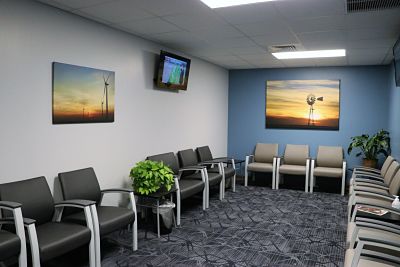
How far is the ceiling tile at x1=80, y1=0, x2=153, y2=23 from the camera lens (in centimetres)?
276

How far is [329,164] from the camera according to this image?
18.5 feet

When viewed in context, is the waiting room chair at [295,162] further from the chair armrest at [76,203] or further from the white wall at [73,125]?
the chair armrest at [76,203]

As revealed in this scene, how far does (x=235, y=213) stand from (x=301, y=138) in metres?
2.45

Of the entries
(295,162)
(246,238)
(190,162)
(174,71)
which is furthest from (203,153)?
(246,238)

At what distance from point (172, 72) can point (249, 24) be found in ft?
4.47

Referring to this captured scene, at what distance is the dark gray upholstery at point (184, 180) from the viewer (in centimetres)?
390

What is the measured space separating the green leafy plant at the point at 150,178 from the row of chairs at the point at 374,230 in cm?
175

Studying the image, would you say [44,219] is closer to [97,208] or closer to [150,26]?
[97,208]

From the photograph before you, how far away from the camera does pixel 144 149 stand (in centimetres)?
410

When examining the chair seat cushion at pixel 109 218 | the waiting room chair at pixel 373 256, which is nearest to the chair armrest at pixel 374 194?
the waiting room chair at pixel 373 256

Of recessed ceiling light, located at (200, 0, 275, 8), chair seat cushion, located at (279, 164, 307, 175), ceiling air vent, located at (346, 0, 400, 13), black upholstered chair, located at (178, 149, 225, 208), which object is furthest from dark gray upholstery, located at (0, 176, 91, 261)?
chair seat cushion, located at (279, 164, 307, 175)

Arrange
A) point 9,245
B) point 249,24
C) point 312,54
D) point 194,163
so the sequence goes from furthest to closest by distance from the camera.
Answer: point 194,163, point 312,54, point 249,24, point 9,245

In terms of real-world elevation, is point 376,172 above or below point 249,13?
below

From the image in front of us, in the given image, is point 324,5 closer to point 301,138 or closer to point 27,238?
point 27,238
